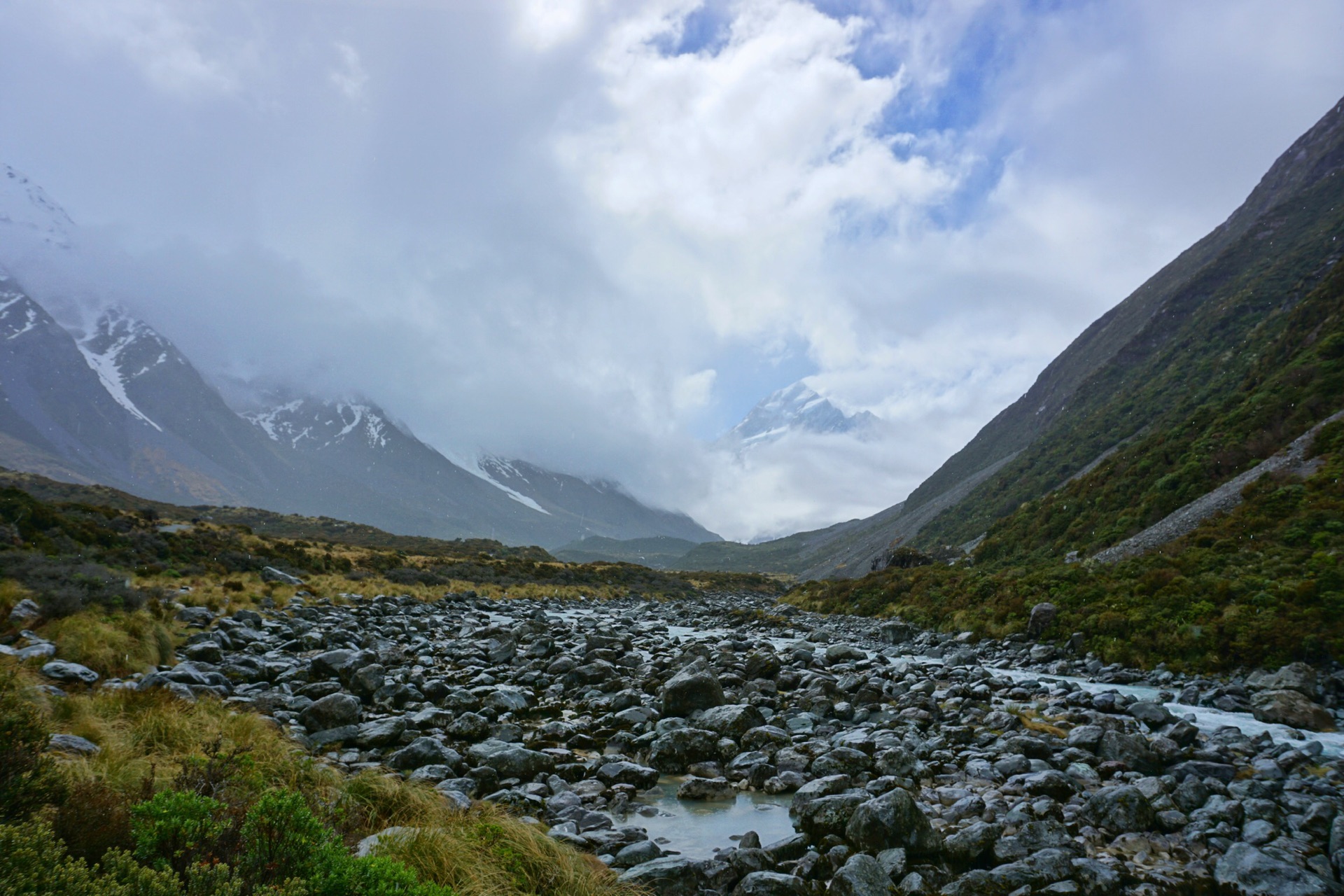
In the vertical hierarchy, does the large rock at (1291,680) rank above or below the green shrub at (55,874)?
below

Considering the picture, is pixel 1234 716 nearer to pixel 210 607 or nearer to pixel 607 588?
pixel 210 607

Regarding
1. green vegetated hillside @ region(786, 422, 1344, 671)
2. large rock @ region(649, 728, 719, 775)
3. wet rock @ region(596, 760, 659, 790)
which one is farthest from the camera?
green vegetated hillside @ region(786, 422, 1344, 671)

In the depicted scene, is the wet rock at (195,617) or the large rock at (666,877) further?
the wet rock at (195,617)

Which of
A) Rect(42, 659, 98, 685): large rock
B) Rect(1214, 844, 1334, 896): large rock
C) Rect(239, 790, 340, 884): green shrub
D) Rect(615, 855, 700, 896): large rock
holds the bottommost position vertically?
Rect(615, 855, 700, 896): large rock

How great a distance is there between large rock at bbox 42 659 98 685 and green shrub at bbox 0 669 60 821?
7.71 metres

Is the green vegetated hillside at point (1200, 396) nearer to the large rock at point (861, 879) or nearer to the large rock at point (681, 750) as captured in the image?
the large rock at point (681, 750)

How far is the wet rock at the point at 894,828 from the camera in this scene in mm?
7840

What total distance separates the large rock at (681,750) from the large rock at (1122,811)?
20.4 feet

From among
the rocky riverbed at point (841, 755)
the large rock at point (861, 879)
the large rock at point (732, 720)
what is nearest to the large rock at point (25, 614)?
the rocky riverbed at point (841, 755)

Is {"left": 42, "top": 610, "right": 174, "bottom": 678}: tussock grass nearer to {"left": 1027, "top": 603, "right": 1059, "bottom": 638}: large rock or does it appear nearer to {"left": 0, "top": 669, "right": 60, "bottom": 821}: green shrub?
{"left": 0, "top": 669, "right": 60, "bottom": 821}: green shrub

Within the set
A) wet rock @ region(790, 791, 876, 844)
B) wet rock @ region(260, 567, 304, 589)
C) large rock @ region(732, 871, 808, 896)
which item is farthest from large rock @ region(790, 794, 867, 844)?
wet rock @ region(260, 567, 304, 589)

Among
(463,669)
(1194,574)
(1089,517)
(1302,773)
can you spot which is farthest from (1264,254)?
(463,669)

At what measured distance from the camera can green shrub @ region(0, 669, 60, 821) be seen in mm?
4004

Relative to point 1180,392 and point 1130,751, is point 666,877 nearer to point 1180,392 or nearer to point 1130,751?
point 1130,751
